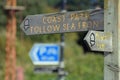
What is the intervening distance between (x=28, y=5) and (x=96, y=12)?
29.5 metres

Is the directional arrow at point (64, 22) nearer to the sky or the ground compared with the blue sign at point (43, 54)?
nearer to the sky

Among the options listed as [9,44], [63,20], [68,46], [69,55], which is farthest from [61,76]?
[68,46]

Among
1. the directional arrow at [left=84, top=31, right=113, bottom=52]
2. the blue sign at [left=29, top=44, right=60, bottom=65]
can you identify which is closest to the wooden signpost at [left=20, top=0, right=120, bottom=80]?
the directional arrow at [left=84, top=31, right=113, bottom=52]

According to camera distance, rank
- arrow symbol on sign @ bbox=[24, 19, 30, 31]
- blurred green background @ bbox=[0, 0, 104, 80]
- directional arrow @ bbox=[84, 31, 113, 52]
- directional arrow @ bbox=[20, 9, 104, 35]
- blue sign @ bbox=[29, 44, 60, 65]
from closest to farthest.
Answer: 1. directional arrow @ bbox=[84, 31, 113, 52]
2. directional arrow @ bbox=[20, 9, 104, 35]
3. arrow symbol on sign @ bbox=[24, 19, 30, 31]
4. blue sign @ bbox=[29, 44, 60, 65]
5. blurred green background @ bbox=[0, 0, 104, 80]

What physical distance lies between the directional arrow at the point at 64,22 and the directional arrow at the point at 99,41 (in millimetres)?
144

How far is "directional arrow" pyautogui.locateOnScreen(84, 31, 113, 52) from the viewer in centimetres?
361

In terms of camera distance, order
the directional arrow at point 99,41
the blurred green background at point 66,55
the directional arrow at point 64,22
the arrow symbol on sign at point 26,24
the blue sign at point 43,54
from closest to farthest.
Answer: the directional arrow at point 99,41 < the directional arrow at point 64,22 < the arrow symbol on sign at point 26,24 < the blue sign at point 43,54 < the blurred green background at point 66,55

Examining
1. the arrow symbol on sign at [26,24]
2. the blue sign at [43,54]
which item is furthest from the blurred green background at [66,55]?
the arrow symbol on sign at [26,24]

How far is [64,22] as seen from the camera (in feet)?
12.8

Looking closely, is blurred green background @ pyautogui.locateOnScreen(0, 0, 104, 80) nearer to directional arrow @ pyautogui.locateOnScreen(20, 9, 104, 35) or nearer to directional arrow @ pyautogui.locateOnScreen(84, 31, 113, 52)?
directional arrow @ pyautogui.locateOnScreen(20, 9, 104, 35)

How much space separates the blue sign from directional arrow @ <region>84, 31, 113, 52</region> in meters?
5.58

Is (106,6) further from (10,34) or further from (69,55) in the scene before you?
(69,55)

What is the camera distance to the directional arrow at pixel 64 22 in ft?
12.6

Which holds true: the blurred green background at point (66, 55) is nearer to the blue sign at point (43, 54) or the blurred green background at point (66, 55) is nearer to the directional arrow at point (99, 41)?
the blue sign at point (43, 54)
